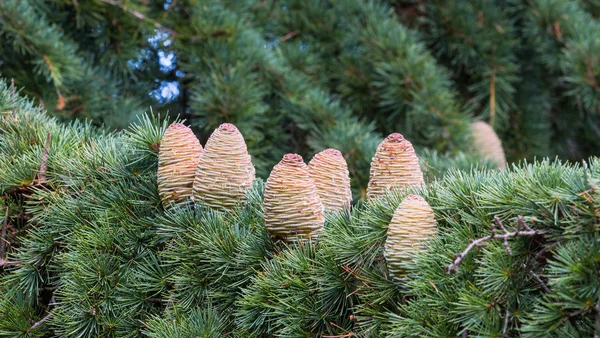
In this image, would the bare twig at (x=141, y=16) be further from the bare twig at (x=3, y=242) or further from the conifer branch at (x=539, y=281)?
the conifer branch at (x=539, y=281)

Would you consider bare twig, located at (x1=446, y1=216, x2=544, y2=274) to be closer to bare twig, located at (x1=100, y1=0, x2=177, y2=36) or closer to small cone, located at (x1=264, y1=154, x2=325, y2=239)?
small cone, located at (x1=264, y1=154, x2=325, y2=239)

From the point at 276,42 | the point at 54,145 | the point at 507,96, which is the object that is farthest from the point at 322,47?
the point at 54,145

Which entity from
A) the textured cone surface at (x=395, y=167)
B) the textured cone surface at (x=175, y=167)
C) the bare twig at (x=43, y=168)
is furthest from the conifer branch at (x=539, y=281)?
the bare twig at (x=43, y=168)

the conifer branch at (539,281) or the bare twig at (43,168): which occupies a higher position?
the conifer branch at (539,281)

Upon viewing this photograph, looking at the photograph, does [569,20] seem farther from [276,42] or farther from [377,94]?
[276,42]

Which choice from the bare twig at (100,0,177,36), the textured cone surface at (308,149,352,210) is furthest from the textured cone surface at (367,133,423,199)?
the bare twig at (100,0,177,36)

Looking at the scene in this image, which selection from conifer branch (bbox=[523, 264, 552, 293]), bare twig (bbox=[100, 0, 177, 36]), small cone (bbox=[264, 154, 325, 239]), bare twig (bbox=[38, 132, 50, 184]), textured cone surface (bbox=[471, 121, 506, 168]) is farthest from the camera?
textured cone surface (bbox=[471, 121, 506, 168])
